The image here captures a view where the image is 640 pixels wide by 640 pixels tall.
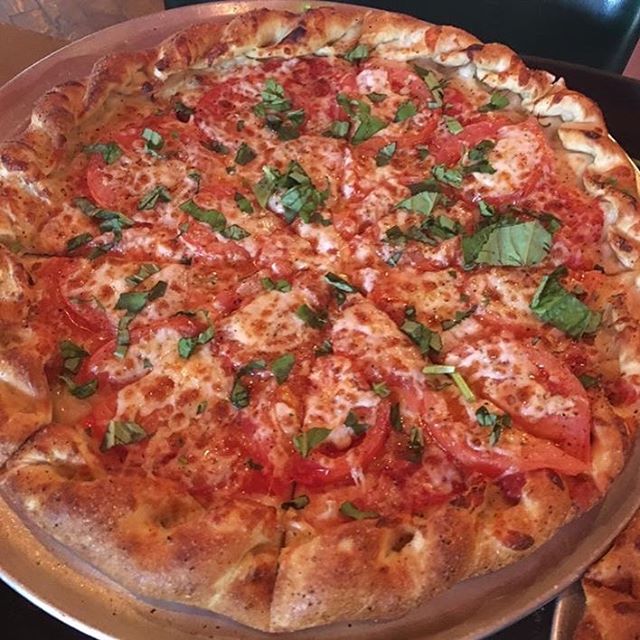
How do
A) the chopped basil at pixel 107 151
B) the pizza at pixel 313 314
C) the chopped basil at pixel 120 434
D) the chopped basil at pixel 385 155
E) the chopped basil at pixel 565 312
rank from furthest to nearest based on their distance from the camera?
1. the chopped basil at pixel 385 155
2. the chopped basil at pixel 107 151
3. the chopped basil at pixel 565 312
4. the chopped basil at pixel 120 434
5. the pizza at pixel 313 314

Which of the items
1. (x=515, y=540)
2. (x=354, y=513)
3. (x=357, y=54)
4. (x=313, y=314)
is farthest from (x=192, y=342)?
(x=357, y=54)

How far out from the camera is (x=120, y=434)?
5.56ft

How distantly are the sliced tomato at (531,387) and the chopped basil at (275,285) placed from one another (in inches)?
15.9

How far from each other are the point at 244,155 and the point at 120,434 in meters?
0.88

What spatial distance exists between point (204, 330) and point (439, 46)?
1.13 m

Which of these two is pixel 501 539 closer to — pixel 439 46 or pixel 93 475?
pixel 93 475

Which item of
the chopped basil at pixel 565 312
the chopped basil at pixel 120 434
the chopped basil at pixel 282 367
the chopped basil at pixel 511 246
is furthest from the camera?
the chopped basil at pixel 511 246

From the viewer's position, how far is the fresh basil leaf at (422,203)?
2.17 meters

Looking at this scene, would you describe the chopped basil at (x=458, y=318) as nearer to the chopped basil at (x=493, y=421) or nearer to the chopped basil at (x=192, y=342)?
the chopped basil at (x=493, y=421)

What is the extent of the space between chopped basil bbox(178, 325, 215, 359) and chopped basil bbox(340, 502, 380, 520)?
47cm

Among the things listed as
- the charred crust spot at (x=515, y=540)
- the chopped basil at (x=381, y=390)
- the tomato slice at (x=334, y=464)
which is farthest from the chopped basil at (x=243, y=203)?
the charred crust spot at (x=515, y=540)

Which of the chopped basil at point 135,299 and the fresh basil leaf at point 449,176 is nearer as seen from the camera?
the chopped basil at point 135,299

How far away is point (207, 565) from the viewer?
1.51m

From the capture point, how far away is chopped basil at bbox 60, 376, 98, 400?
1781mm
